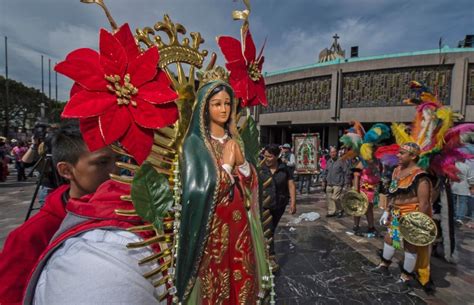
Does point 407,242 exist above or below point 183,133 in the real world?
below

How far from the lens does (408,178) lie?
332 centimetres

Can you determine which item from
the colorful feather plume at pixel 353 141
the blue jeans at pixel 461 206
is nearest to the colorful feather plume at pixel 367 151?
the colorful feather plume at pixel 353 141

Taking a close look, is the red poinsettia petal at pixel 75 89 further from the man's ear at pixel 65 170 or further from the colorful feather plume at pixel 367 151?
the colorful feather plume at pixel 367 151

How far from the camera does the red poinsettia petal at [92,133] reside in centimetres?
90

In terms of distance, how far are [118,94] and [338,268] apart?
388 centimetres

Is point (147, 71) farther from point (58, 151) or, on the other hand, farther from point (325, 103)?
point (325, 103)

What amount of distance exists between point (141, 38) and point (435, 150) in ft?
12.3

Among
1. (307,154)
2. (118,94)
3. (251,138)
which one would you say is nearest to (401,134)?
(251,138)

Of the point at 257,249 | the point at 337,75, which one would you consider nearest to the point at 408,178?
the point at 257,249

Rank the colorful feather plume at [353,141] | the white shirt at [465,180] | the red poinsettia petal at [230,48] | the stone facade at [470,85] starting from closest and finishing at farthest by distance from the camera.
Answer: the red poinsettia petal at [230,48]
the colorful feather plume at [353,141]
the white shirt at [465,180]
the stone facade at [470,85]

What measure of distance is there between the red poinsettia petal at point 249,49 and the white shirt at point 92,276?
116cm

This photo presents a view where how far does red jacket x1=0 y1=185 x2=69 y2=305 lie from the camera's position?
2.98 ft

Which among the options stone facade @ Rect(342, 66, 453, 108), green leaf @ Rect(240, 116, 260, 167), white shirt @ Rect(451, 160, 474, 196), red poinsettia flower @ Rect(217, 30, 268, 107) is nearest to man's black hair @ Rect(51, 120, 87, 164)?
red poinsettia flower @ Rect(217, 30, 268, 107)

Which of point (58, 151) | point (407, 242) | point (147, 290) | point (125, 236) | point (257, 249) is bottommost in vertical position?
point (407, 242)
